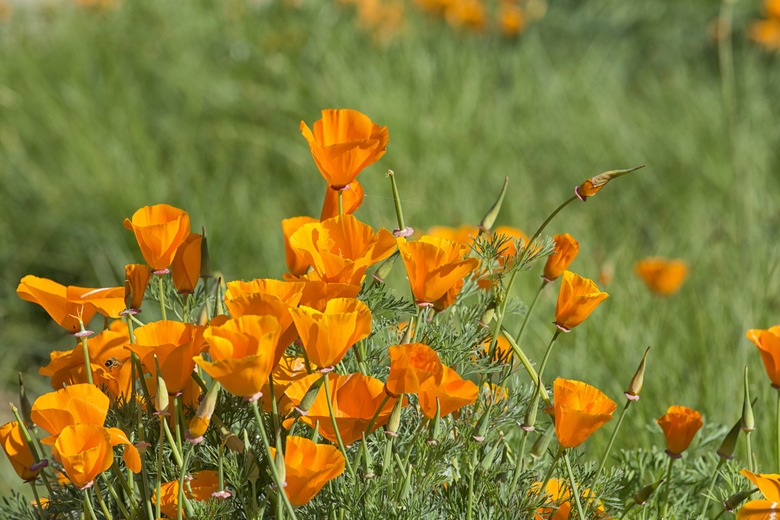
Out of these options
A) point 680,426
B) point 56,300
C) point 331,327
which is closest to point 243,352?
point 331,327

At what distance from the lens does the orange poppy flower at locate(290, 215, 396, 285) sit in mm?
843

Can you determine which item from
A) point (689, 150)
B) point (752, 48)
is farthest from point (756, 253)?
point (752, 48)

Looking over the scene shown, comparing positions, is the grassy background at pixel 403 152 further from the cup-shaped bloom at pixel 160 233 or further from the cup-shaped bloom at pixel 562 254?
the cup-shaped bloom at pixel 160 233

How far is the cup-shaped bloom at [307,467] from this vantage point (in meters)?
0.76

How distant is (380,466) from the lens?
90 centimetres

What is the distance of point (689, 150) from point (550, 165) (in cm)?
61

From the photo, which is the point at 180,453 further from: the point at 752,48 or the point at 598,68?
the point at 752,48

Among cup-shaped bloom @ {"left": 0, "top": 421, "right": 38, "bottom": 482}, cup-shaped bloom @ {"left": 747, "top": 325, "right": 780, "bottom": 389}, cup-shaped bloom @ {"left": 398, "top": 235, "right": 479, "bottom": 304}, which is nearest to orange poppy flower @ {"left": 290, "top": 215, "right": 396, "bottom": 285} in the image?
cup-shaped bloom @ {"left": 398, "top": 235, "right": 479, "bottom": 304}

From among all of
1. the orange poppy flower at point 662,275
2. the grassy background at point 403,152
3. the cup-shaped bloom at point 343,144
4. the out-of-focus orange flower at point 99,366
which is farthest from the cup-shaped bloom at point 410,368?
the orange poppy flower at point 662,275

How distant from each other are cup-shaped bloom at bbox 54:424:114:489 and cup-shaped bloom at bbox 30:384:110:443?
3 centimetres

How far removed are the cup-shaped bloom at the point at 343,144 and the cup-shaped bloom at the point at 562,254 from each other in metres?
0.25

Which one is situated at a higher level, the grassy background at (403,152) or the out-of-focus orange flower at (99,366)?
the out-of-focus orange flower at (99,366)

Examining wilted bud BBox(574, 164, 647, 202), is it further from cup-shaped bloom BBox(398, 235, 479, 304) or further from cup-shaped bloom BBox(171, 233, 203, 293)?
cup-shaped bloom BBox(171, 233, 203, 293)

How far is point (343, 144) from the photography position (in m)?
0.89
